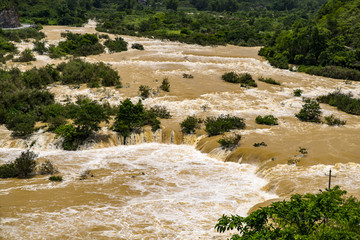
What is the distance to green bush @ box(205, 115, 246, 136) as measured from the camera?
60.7ft

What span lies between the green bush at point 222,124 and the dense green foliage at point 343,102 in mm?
8625

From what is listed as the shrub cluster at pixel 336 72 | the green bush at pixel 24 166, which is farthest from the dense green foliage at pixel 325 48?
the green bush at pixel 24 166

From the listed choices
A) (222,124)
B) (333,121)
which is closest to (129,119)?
(222,124)

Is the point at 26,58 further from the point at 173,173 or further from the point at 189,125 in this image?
the point at 173,173

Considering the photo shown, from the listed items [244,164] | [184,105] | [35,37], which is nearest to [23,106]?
[184,105]

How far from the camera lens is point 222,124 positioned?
740 inches

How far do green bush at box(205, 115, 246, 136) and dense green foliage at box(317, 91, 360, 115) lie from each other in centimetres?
863

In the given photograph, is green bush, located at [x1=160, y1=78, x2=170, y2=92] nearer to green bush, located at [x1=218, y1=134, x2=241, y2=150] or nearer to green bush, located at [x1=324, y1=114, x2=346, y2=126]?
green bush, located at [x1=218, y1=134, x2=241, y2=150]

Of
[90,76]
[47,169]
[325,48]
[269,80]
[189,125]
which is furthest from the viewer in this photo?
[325,48]

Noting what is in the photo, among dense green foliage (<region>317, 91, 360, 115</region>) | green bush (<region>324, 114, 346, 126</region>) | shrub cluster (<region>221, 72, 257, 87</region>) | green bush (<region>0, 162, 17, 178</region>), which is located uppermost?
shrub cluster (<region>221, 72, 257, 87</region>)

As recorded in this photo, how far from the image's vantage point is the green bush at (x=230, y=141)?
16.6m

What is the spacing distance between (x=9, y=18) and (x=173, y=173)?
5463 centimetres

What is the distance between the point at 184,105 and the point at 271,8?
110171mm

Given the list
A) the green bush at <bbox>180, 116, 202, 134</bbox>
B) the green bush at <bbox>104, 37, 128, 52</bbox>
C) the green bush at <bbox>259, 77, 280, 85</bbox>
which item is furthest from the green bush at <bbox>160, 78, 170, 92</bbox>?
the green bush at <bbox>104, 37, 128, 52</bbox>
